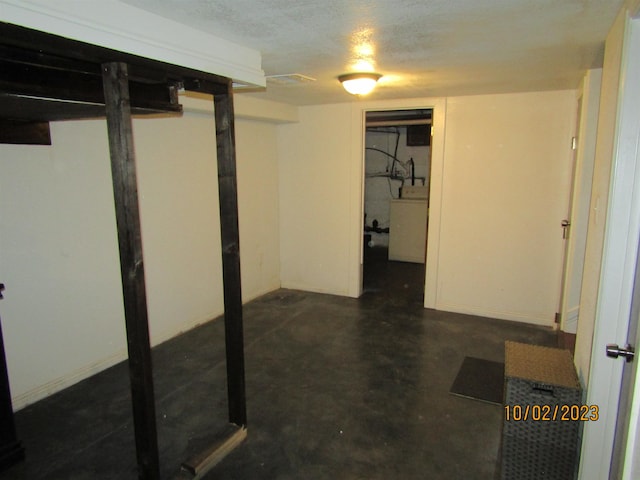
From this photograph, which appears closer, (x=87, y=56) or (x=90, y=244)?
(x=87, y=56)

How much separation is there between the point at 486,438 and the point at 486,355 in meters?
1.15

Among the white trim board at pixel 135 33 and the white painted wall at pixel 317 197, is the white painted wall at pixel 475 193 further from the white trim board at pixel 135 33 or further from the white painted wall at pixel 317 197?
the white trim board at pixel 135 33

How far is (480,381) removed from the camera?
3080 millimetres

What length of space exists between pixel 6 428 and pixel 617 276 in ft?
9.84

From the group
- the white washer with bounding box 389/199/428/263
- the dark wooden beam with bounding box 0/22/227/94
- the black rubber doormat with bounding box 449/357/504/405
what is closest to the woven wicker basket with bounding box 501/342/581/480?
the black rubber doormat with bounding box 449/357/504/405

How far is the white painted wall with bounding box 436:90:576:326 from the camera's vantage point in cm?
393

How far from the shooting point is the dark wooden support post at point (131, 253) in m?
1.63

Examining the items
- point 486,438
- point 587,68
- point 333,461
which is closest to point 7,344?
point 333,461

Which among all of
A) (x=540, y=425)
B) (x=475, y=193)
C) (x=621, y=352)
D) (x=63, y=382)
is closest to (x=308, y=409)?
(x=540, y=425)

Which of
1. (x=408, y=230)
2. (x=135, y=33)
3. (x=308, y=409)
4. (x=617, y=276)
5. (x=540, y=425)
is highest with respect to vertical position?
(x=135, y=33)

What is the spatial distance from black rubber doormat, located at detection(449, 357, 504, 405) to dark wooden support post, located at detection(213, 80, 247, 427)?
1.52 meters

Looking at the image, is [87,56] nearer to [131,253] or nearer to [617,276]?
[131,253]

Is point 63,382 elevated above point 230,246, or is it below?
below

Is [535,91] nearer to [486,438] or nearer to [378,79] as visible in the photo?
[378,79]
